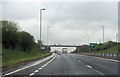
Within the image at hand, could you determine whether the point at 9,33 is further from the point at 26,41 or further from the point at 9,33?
the point at 26,41

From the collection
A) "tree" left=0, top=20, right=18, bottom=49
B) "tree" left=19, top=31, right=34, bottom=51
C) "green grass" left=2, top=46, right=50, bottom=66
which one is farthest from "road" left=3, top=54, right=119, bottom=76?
"tree" left=19, top=31, right=34, bottom=51

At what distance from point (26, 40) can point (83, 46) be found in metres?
74.1

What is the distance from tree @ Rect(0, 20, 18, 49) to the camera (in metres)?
67.2

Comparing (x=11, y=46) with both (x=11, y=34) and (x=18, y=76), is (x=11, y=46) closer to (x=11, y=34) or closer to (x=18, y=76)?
(x=11, y=34)

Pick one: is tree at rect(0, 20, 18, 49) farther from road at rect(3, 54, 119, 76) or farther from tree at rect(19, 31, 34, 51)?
road at rect(3, 54, 119, 76)

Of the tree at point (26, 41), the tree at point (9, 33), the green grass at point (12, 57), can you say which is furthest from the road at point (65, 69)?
A: the tree at point (26, 41)

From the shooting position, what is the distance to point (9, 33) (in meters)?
68.4

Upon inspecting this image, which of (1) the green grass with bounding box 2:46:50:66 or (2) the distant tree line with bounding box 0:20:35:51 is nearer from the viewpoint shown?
(1) the green grass with bounding box 2:46:50:66

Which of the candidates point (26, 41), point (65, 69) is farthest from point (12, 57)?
point (65, 69)

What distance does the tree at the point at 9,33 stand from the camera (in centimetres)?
6719

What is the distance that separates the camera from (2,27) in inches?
2640

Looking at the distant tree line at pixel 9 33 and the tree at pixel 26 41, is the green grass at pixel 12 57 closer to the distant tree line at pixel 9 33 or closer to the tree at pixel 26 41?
the distant tree line at pixel 9 33

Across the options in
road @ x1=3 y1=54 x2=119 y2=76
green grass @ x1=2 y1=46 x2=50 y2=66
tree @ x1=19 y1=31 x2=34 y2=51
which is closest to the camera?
road @ x1=3 y1=54 x2=119 y2=76

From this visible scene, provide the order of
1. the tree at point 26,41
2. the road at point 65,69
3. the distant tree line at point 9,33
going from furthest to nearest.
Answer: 1. the tree at point 26,41
2. the distant tree line at point 9,33
3. the road at point 65,69
